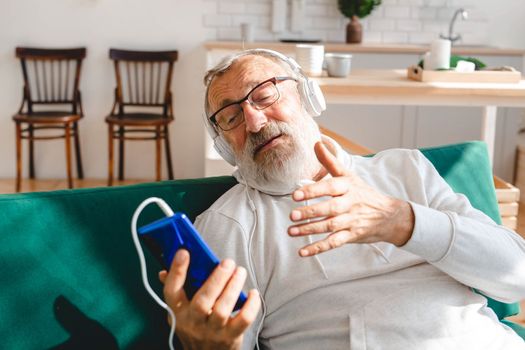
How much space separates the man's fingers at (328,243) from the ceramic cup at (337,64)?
6.33ft

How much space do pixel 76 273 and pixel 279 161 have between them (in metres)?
0.49

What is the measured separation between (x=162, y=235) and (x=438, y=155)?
3.20 feet

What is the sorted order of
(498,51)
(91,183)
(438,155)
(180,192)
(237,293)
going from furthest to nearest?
(91,183) → (498,51) → (438,155) → (180,192) → (237,293)

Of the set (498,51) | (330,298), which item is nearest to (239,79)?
(330,298)

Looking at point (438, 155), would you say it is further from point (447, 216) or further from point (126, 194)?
point (126, 194)

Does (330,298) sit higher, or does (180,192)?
(180,192)

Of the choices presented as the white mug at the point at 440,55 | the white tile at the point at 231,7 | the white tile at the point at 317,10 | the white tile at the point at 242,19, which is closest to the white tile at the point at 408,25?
the white tile at the point at 317,10

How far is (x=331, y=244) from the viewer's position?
42.5 inches

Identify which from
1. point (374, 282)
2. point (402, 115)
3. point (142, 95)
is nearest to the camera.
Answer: point (374, 282)

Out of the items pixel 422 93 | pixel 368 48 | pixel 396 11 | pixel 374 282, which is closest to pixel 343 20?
pixel 396 11

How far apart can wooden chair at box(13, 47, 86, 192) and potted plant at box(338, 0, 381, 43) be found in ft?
6.23

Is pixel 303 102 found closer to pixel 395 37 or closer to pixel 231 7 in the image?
pixel 231 7

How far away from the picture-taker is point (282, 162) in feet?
4.90

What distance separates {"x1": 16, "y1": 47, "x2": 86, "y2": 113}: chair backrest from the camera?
4.76 meters
